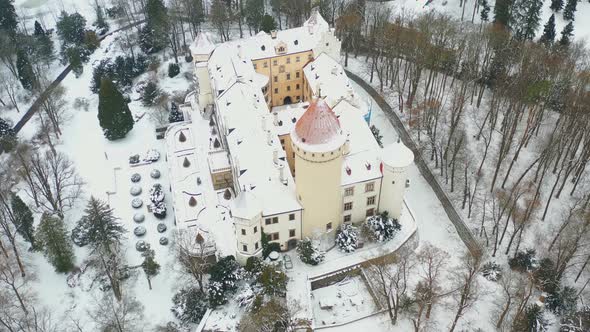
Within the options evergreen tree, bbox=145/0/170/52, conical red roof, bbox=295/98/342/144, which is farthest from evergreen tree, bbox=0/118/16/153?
conical red roof, bbox=295/98/342/144

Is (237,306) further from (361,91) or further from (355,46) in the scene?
(355,46)

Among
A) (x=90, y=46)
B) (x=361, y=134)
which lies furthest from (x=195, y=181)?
(x=90, y=46)

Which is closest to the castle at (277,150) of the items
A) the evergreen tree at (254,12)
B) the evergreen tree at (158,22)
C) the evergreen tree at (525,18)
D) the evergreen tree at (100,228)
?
the evergreen tree at (100,228)

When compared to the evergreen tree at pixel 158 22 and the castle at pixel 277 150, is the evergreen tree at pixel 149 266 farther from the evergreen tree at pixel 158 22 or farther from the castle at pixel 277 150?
the evergreen tree at pixel 158 22

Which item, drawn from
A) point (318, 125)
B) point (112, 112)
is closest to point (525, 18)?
point (318, 125)

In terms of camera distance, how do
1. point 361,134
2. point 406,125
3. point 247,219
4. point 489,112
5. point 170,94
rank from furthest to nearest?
point 170,94, point 406,125, point 489,112, point 361,134, point 247,219

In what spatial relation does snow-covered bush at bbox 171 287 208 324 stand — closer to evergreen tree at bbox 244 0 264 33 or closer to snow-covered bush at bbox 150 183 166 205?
snow-covered bush at bbox 150 183 166 205
